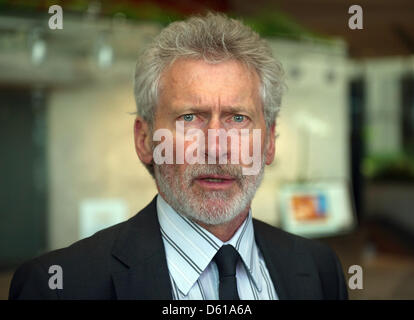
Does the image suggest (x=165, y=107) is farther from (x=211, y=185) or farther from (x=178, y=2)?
(x=178, y=2)

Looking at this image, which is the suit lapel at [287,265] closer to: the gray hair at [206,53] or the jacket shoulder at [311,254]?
the jacket shoulder at [311,254]

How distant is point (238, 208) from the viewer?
75 centimetres

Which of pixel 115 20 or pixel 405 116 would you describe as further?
pixel 405 116

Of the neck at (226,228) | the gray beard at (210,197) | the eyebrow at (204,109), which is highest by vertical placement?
the eyebrow at (204,109)

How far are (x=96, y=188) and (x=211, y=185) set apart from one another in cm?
137

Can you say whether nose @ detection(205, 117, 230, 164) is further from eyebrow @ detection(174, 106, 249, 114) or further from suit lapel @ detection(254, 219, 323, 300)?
suit lapel @ detection(254, 219, 323, 300)

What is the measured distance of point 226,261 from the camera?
30.5 inches

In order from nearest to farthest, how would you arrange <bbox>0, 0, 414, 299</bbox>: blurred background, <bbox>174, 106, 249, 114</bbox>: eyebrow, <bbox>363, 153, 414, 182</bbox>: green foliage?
<bbox>174, 106, 249, 114</bbox>: eyebrow → <bbox>0, 0, 414, 299</bbox>: blurred background → <bbox>363, 153, 414, 182</bbox>: green foliage

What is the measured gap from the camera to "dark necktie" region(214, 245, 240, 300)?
76cm

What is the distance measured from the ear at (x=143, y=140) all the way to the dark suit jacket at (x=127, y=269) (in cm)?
8

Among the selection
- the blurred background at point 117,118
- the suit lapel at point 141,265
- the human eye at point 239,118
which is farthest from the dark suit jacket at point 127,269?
the human eye at point 239,118

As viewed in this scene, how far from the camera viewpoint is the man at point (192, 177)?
2.39 ft

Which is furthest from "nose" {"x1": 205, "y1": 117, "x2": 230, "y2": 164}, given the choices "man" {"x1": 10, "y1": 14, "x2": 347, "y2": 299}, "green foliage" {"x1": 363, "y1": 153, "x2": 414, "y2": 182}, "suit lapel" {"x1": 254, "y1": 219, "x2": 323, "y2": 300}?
"green foliage" {"x1": 363, "y1": 153, "x2": 414, "y2": 182}

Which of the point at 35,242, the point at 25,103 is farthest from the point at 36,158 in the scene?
the point at 35,242
